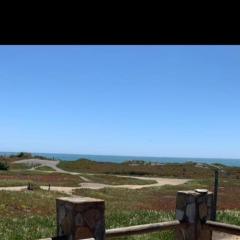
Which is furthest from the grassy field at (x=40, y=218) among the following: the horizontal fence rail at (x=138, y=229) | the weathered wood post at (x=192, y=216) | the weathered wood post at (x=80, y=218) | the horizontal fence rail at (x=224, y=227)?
the weathered wood post at (x=80, y=218)

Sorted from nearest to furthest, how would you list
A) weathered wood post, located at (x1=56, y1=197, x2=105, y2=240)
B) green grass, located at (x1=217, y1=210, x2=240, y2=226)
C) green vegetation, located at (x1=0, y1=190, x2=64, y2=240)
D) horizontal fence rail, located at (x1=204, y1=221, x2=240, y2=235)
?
weathered wood post, located at (x1=56, y1=197, x2=105, y2=240)
horizontal fence rail, located at (x1=204, y1=221, x2=240, y2=235)
green vegetation, located at (x1=0, y1=190, x2=64, y2=240)
green grass, located at (x1=217, y1=210, x2=240, y2=226)

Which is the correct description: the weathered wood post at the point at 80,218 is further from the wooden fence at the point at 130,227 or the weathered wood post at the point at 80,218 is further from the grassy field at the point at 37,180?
the grassy field at the point at 37,180

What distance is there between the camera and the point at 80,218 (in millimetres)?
7523

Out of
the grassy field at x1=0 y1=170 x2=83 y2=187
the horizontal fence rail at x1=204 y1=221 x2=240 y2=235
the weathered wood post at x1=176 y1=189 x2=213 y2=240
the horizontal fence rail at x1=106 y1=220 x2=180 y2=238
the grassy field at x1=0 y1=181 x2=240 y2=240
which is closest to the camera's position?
the horizontal fence rail at x1=106 y1=220 x2=180 y2=238

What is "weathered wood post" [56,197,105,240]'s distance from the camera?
24.6 feet

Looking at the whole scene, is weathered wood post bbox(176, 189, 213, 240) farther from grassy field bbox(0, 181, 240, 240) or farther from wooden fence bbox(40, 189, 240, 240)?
grassy field bbox(0, 181, 240, 240)

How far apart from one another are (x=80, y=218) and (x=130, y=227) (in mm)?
1279

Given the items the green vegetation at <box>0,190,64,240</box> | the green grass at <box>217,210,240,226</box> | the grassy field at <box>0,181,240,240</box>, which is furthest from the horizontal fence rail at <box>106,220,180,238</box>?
the green grass at <box>217,210,240,226</box>

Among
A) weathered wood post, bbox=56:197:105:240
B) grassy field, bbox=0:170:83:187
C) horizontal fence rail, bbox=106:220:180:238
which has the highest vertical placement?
weathered wood post, bbox=56:197:105:240

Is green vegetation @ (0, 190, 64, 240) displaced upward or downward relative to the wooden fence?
downward

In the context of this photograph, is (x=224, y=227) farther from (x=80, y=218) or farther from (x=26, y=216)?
(x=26, y=216)

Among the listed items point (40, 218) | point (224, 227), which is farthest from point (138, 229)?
point (40, 218)
